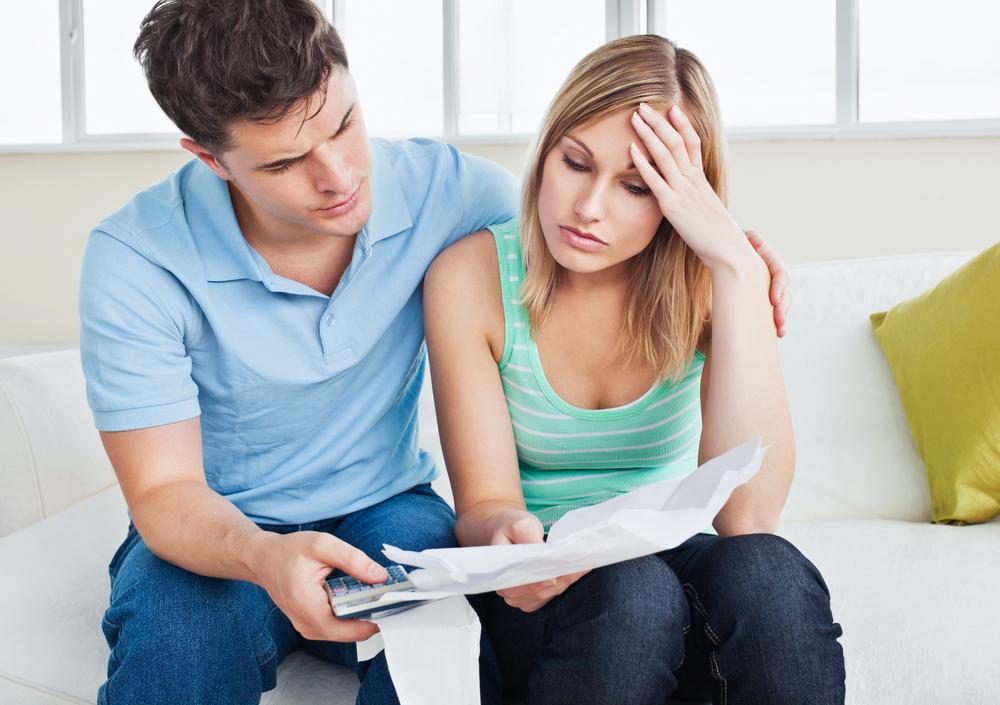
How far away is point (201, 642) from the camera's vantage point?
0.86m

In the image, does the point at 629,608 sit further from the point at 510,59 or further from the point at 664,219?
the point at 510,59

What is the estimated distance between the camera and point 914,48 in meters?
2.89

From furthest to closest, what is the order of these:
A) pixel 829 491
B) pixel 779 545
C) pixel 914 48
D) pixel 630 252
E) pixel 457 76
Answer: pixel 457 76, pixel 914 48, pixel 829 491, pixel 630 252, pixel 779 545

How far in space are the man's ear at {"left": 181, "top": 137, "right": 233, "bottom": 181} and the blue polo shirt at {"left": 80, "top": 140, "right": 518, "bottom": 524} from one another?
1.9 inches

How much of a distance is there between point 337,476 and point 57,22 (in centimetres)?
340

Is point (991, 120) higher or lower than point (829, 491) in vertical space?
higher

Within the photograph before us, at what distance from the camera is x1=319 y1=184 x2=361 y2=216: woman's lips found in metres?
0.97

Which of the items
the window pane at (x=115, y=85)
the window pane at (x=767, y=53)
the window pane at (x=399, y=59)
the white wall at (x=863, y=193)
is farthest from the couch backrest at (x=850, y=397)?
the window pane at (x=115, y=85)

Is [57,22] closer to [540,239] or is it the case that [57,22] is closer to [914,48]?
[540,239]

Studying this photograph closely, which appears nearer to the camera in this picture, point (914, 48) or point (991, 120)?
point (991, 120)

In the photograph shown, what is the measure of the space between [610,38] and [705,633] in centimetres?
277

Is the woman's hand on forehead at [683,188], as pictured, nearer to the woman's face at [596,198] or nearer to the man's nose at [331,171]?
the woman's face at [596,198]

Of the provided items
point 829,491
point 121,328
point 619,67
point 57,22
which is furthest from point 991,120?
point 57,22

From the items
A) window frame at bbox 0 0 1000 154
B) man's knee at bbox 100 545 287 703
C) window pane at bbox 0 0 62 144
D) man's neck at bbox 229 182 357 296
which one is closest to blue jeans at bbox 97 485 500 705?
man's knee at bbox 100 545 287 703
